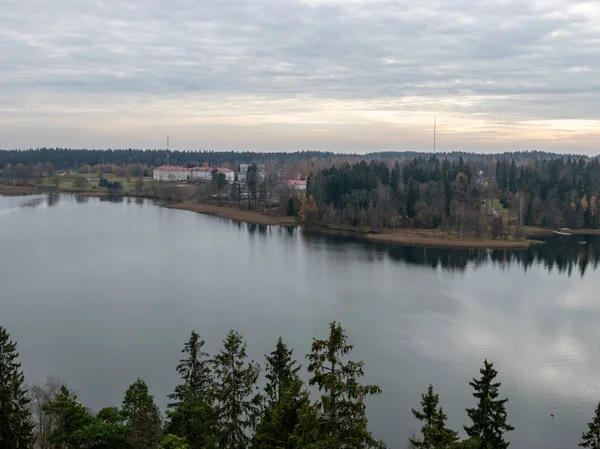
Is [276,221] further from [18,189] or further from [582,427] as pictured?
[18,189]

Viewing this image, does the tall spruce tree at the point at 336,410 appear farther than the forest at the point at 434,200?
No

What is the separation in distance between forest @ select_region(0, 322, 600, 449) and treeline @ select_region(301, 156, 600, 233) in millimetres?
22972

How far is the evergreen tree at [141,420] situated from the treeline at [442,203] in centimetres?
2381

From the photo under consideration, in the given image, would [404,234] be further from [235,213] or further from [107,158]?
[107,158]

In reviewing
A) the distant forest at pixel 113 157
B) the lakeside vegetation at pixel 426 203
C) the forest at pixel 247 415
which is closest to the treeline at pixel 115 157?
the distant forest at pixel 113 157

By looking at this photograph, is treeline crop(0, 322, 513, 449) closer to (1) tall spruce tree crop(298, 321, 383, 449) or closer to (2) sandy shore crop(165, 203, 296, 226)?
(1) tall spruce tree crop(298, 321, 383, 449)

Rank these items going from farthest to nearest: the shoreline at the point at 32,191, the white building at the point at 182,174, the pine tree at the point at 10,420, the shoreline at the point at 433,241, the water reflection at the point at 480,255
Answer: the white building at the point at 182,174
the shoreline at the point at 32,191
the shoreline at the point at 433,241
the water reflection at the point at 480,255
the pine tree at the point at 10,420

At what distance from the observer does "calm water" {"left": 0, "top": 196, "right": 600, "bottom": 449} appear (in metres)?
10.2

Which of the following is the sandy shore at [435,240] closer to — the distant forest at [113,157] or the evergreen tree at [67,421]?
the evergreen tree at [67,421]

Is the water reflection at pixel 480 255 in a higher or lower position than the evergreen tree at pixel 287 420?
lower

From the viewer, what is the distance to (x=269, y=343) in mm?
12086

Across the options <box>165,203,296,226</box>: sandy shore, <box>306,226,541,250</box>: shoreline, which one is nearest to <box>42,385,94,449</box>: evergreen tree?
<box>306,226,541,250</box>: shoreline

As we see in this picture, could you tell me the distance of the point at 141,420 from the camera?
6156mm

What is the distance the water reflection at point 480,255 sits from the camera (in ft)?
73.1
